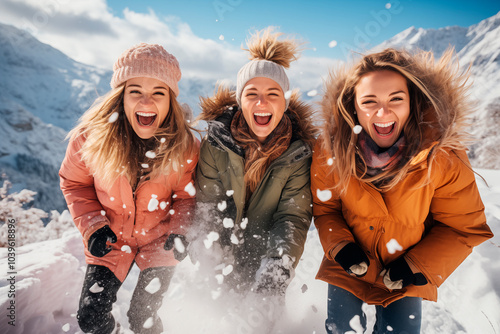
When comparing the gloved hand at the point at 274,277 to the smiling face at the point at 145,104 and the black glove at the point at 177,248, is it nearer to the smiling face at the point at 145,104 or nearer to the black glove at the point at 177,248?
the black glove at the point at 177,248

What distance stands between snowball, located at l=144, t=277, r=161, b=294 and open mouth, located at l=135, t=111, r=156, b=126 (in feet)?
4.27

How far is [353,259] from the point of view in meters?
1.82

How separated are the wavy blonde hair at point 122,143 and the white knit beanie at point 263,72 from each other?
61 centimetres

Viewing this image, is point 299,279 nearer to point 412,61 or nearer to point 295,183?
point 295,183

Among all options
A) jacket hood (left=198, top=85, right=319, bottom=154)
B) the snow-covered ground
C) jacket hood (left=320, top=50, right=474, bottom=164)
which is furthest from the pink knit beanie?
the snow-covered ground

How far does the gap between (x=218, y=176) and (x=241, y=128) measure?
47 cm

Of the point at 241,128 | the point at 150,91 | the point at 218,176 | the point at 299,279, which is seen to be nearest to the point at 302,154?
the point at 241,128

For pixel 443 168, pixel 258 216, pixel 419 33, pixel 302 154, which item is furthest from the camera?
pixel 419 33

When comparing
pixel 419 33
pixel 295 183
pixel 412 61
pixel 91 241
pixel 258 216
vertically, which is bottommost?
pixel 91 241

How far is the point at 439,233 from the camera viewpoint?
1.82 meters

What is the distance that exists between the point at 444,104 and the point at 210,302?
262 cm

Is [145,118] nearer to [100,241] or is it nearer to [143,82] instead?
[143,82]

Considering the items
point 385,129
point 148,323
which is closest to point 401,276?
point 385,129

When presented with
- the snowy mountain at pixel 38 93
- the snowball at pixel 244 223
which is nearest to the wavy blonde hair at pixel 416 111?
the snowball at pixel 244 223
